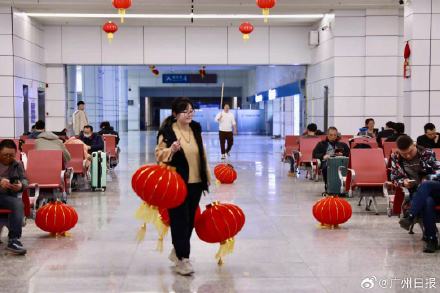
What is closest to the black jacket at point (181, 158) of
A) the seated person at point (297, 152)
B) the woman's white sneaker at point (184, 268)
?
the woman's white sneaker at point (184, 268)

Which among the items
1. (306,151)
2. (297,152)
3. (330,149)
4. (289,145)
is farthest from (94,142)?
(289,145)

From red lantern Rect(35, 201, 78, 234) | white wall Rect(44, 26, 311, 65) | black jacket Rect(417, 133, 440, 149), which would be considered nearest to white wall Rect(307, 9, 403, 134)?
white wall Rect(44, 26, 311, 65)

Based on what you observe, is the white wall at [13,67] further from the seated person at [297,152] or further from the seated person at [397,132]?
the seated person at [397,132]

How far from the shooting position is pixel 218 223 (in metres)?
6.54

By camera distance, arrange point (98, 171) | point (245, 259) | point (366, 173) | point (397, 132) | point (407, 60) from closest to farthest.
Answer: point (245, 259)
point (366, 173)
point (98, 171)
point (397, 132)
point (407, 60)

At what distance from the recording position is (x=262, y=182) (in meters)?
15.3

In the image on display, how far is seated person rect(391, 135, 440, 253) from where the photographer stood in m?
7.49

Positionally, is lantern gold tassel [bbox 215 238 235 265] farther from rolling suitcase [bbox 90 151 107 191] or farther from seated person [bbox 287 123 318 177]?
seated person [bbox 287 123 318 177]

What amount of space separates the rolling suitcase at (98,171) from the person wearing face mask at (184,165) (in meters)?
7.05

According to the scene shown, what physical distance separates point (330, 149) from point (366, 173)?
7.20 feet

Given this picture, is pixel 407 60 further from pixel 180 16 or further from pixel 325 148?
pixel 180 16

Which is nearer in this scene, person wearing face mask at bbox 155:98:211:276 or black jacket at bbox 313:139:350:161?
person wearing face mask at bbox 155:98:211:276

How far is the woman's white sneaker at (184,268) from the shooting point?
6.31 m

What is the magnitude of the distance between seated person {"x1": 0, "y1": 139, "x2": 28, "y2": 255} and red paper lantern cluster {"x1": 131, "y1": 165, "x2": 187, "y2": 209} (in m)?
2.02
